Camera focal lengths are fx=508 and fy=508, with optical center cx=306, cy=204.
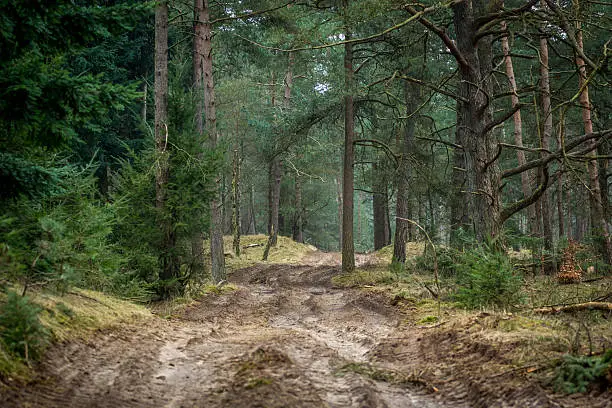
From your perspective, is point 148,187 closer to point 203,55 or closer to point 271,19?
point 203,55

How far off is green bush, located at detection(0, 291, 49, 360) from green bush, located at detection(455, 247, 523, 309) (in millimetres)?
5740

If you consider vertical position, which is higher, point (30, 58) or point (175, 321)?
point (30, 58)

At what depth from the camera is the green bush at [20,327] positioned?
4332 mm

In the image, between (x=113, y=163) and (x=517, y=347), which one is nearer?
(x=517, y=347)

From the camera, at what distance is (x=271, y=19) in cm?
1662

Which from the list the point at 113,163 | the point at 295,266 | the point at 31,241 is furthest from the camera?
the point at 295,266

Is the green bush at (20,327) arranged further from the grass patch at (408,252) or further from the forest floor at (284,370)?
the grass patch at (408,252)

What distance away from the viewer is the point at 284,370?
496 cm

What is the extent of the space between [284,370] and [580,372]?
2.60 m

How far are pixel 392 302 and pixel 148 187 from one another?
5663 millimetres

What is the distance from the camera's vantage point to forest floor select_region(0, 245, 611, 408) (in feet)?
13.5

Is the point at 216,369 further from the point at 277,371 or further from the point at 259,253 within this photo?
the point at 259,253

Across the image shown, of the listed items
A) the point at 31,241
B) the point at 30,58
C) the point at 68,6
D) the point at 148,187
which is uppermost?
the point at 68,6

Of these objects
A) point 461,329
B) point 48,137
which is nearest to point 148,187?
point 48,137
